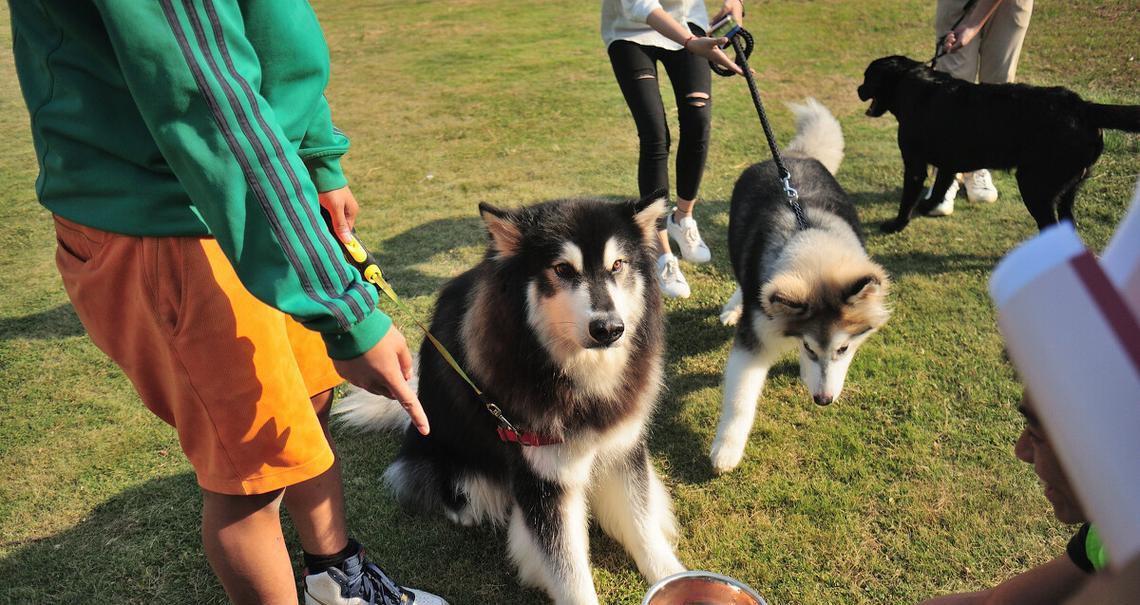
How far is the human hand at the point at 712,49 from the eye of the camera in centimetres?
308

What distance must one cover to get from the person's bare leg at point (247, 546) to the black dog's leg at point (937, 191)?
4.55 m

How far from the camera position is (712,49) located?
3.10 m

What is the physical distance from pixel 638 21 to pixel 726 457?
2236 mm

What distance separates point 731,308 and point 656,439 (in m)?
1.14

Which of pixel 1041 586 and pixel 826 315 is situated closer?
pixel 1041 586

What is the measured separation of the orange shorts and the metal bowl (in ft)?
3.31

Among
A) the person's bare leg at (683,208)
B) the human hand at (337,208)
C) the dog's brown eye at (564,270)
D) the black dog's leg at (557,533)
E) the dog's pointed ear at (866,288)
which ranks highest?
the human hand at (337,208)

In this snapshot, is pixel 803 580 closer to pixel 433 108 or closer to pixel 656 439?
pixel 656 439

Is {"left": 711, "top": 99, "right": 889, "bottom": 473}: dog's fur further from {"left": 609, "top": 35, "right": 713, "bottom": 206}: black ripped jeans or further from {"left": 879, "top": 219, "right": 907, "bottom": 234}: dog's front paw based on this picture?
{"left": 879, "top": 219, "right": 907, "bottom": 234}: dog's front paw

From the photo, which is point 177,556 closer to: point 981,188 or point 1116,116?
point 1116,116

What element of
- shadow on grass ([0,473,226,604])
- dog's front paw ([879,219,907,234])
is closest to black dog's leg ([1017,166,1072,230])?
dog's front paw ([879,219,907,234])

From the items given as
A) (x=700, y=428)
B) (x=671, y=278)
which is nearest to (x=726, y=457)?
(x=700, y=428)

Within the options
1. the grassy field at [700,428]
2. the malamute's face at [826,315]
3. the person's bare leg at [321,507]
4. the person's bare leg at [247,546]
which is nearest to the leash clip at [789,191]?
the malamute's face at [826,315]

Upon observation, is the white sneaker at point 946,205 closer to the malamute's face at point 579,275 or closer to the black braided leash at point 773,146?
the black braided leash at point 773,146
